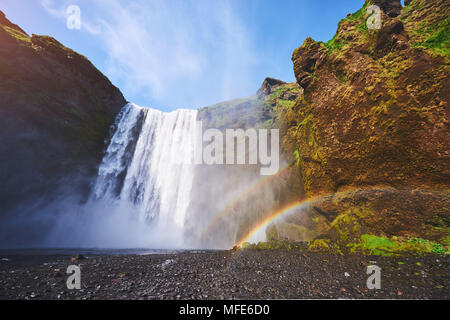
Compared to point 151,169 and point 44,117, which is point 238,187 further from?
point 44,117

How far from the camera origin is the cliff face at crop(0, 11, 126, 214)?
17.7 meters

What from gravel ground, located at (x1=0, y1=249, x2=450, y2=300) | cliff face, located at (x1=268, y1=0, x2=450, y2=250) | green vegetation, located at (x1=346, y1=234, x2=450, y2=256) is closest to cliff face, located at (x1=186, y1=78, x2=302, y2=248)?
cliff face, located at (x1=268, y1=0, x2=450, y2=250)

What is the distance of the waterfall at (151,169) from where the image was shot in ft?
79.8

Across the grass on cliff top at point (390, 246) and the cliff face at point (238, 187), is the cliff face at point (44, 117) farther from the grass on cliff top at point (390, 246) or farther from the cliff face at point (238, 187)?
the grass on cliff top at point (390, 246)

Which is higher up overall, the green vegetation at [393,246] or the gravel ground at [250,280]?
A: the green vegetation at [393,246]

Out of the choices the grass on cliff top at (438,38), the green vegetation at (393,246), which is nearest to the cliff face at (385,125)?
the grass on cliff top at (438,38)

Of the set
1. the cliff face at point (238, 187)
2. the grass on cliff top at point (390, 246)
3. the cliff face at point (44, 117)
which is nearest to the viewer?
the grass on cliff top at point (390, 246)

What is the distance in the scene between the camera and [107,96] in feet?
94.8

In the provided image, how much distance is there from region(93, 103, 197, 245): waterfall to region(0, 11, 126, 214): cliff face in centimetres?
259

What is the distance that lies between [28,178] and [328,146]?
31.7m

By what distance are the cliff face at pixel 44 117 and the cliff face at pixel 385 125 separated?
29840 mm

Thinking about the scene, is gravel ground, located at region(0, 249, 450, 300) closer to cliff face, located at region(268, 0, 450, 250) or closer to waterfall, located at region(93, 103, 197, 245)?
cliff face, located at region(268, 0, 450, 250)
